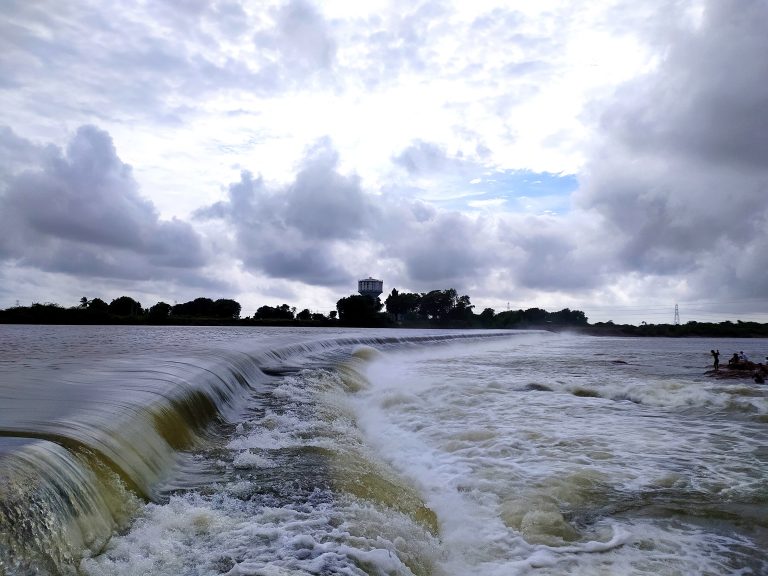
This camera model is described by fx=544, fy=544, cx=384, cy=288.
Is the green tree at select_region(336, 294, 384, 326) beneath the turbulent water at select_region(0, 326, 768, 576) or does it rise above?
above

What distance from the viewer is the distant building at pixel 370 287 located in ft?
465

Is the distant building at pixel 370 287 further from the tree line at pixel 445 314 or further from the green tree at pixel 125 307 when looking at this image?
the green tree at pixel 125 307

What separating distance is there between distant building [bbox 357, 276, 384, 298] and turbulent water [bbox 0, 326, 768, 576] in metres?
130

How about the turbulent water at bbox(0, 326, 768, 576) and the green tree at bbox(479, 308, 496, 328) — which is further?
the green tree at bbox(479, 308, 496, 328)

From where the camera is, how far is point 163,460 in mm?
6059

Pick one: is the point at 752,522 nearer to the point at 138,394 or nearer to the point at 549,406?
the point at 549,406

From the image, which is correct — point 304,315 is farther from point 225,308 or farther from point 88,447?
point 88,447

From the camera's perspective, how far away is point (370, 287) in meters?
142

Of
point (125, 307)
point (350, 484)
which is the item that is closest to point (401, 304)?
point (125, 307)

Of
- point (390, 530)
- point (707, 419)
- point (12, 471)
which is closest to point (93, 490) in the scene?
point (12, 471)

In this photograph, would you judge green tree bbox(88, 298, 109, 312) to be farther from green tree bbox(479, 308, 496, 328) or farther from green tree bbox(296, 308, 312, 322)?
green tree bbox(479, 308, 496, 328)

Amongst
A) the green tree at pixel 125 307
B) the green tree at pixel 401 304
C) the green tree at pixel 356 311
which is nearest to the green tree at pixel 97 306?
the green tree at pixel 125 307

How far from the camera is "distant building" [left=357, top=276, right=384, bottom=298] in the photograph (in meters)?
142

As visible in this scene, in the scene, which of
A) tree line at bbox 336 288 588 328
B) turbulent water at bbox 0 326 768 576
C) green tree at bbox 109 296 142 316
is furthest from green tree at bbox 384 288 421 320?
turbulent water at bbox 0 326 768 576
